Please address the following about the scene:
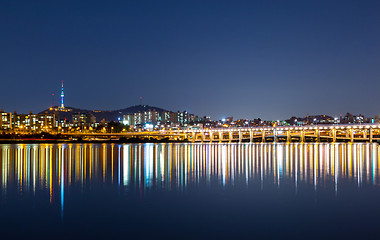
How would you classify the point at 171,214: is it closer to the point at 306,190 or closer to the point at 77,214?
the point at 77,214

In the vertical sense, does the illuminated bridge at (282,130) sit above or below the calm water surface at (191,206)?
below

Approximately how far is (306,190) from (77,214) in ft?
35.1

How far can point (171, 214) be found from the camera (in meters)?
14.3

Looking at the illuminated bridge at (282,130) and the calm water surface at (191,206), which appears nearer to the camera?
the calm water surface at (191,206)

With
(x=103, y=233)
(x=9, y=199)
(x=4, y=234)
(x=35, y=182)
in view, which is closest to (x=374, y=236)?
(x=103, y=233)

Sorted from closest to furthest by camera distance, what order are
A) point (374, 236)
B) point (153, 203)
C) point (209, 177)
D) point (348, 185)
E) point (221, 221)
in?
point (374, 236)
point (221, 221)
point (153, 203)
point (348, 185)
point (209, 177)

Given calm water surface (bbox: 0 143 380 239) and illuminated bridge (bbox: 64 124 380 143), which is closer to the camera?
calm water surface (bbox: 0 143 380 239)

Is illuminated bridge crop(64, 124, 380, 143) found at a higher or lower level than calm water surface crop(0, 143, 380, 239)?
lower

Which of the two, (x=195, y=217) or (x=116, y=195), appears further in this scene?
(x=116, y=195)

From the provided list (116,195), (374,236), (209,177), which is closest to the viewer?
(374,236)

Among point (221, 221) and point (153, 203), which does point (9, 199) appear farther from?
point (221, 221)

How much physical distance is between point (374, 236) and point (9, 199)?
13.5m

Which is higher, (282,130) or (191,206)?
(191,206)

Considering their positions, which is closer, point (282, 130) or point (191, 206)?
point (191, 206)
